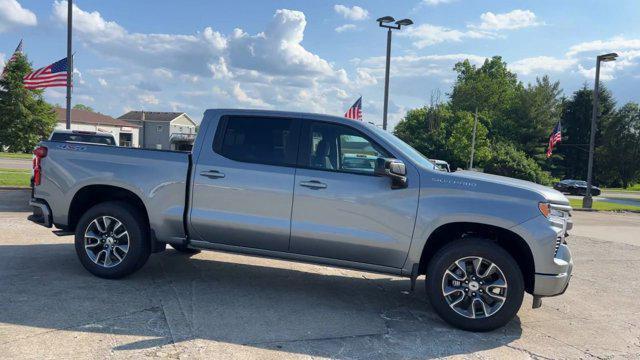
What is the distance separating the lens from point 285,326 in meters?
4.51

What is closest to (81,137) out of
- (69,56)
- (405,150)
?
(69,56)

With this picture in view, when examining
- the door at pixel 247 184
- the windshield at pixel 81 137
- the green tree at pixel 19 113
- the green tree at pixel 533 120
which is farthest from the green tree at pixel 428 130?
the door at pixel 247 184

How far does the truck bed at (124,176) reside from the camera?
5324 millimetres

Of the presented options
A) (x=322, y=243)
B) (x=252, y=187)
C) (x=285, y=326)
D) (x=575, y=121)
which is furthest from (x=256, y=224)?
(x=575, y=121)

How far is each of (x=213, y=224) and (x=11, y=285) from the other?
2.17 m

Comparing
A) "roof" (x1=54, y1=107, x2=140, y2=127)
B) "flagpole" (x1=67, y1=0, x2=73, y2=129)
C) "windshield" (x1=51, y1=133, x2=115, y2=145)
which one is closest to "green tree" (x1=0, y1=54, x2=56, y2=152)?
"roof" (x1=54, y1=107, x2=140, y2=127)

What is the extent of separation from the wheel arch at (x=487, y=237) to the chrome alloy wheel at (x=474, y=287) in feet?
1.08

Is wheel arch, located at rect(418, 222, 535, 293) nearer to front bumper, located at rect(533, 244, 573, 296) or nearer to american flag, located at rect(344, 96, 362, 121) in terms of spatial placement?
front bumper, located at rect(533, 244, 573, 296)

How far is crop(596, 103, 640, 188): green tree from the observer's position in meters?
61.9

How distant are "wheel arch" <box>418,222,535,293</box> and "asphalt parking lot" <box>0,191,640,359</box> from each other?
570mm

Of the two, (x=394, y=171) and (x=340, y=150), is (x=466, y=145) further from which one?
(x=394, y=171)

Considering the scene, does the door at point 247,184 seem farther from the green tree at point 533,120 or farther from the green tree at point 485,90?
the green tree at point 485,90

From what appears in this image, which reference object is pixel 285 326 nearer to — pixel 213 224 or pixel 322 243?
pixel 322 243

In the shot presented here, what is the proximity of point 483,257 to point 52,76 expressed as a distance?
14733 millimetres
